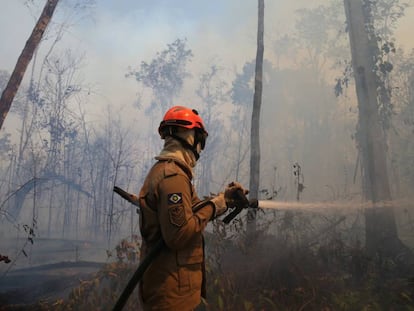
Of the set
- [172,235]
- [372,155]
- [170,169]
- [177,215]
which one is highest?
[372,155]

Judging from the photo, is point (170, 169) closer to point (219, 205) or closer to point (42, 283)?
point (219, 205)

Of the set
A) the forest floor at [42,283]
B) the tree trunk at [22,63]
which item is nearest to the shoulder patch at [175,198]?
the forest floor at [42,283]

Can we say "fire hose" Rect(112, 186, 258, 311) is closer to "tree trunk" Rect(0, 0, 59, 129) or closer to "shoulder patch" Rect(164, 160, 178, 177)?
"shoulder patch" Rect(164, 160, 178, 177)

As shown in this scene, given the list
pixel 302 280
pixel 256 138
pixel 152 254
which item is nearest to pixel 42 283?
pixel 302 280

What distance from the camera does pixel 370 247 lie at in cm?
630

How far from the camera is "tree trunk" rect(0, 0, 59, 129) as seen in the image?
6938mm

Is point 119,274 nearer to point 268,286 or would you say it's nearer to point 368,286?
point 268,286

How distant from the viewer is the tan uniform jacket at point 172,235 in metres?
Result: 1.83

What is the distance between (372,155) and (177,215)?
652 centimetres

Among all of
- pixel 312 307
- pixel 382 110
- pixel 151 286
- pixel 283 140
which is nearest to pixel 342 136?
pixel 283 140

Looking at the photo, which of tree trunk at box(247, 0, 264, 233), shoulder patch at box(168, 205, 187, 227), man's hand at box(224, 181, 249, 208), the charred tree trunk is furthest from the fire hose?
tree trunk at box(247, 0, 264, 233)

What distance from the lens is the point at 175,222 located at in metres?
1.81

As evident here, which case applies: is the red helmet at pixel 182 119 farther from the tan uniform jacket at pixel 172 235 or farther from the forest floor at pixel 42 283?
the forest floor at pixel 42 283

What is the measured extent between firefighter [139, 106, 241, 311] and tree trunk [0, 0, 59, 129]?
249 inches
